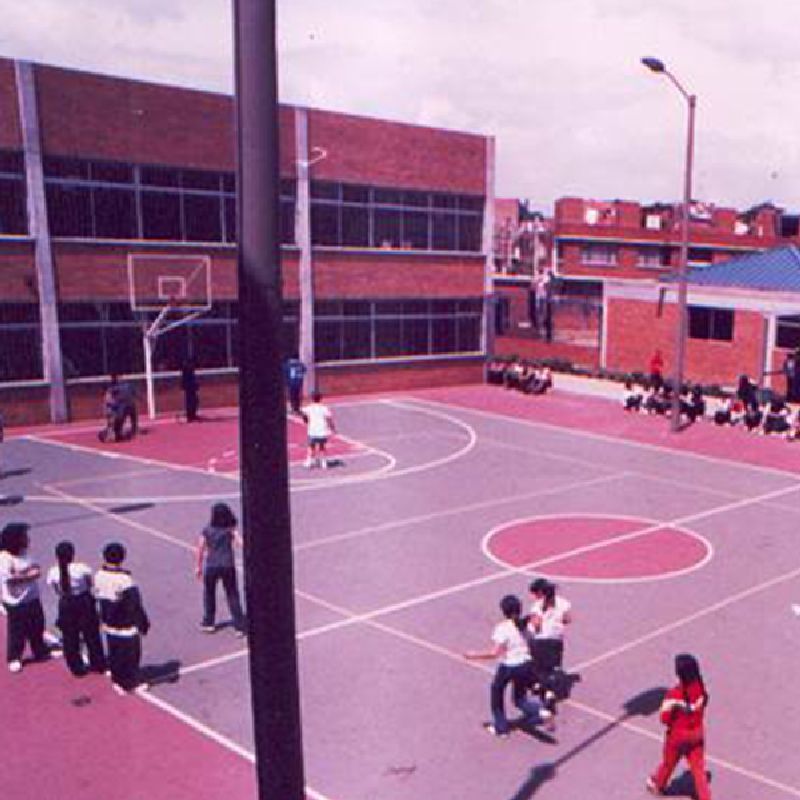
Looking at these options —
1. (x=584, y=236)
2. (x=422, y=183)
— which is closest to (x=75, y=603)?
(x=422, y=183)

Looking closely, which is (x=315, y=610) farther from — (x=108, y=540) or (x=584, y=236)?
(x=584, y=236)

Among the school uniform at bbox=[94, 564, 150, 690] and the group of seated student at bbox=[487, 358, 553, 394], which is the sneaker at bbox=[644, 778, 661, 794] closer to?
the school uniform at bbox=[94, 564, 150, 690]

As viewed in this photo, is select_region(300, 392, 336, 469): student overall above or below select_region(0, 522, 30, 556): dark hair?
below

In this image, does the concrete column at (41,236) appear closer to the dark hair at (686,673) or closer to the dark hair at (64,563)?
the dark hair at (64,563)

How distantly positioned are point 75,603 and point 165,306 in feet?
65.7

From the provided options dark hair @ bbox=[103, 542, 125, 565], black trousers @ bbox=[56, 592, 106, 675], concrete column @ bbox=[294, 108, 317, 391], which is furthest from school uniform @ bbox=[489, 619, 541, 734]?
concrete column @ bbox=[294, 108, 317, 391]

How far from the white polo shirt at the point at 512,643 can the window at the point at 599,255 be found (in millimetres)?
63244

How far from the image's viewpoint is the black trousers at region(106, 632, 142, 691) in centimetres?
1062

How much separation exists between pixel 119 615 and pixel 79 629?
75cm

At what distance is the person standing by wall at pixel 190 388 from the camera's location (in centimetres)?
2816

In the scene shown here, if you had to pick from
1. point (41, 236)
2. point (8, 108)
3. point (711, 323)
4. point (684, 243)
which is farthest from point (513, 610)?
point (711, 323)

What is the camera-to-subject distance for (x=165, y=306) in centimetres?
2973

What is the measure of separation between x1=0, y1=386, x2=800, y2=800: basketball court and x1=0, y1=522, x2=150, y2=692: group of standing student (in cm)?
35

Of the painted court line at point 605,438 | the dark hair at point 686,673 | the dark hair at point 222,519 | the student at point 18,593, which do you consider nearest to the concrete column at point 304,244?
the painted court line at point 605,438
